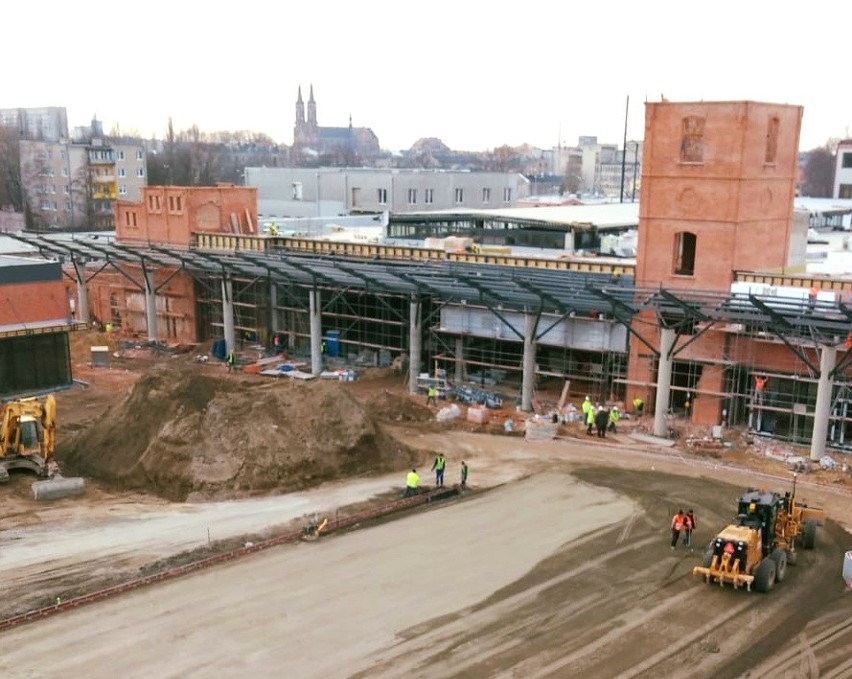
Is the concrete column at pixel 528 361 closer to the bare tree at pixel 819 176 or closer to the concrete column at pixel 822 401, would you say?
the concrete column at pixel 822 401

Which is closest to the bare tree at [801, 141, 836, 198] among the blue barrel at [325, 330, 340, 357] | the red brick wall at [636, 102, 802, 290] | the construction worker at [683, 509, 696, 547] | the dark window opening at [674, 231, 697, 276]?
the red brick wall at [636, 102, 802, 290]

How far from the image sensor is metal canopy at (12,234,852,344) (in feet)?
84.6

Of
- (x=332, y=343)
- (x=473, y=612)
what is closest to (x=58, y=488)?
(x=473, y=612)

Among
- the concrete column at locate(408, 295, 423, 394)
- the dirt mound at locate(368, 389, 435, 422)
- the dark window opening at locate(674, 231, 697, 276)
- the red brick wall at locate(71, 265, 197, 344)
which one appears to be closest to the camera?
the dark window opening at locate(674, 231, 697, 276)

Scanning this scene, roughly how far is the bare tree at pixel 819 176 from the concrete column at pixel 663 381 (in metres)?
115

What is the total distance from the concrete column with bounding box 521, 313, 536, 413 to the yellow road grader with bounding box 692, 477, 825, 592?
525 inches

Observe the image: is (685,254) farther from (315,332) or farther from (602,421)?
(315,332)

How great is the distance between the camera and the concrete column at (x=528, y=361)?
31703 millimetres

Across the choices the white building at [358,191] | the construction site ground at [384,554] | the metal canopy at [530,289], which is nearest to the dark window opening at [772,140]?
the metal canopy at [530,289]

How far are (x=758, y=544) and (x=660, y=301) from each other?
447 inches

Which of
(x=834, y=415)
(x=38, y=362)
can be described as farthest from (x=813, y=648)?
(x=38, y=362)

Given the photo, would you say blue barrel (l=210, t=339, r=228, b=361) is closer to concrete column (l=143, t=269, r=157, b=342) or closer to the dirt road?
concrete column (l=143, t=269, r=157, b=342)

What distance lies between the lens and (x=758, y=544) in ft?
58.7

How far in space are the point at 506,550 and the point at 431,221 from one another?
3425 cm
